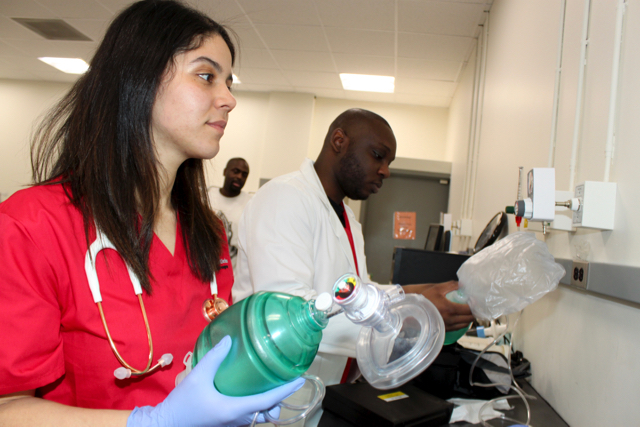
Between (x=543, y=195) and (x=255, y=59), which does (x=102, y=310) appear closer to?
(x=543, y=195)

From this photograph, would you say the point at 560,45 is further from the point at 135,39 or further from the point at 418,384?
the point at 135,39

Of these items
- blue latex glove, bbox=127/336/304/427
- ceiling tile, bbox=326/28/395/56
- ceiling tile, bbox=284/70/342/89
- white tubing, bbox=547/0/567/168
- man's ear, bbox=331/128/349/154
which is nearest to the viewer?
blue latex glove, bbox=127/336/304/427

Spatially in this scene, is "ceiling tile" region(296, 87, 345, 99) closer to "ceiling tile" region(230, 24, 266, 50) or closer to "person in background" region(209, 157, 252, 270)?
"ceiling tile" region(230, 24, 266, 50)

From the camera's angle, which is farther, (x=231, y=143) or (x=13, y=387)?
(x=231, y=143)

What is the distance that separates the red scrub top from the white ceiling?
247 cm

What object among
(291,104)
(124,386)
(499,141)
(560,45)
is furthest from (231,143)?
(124,386)

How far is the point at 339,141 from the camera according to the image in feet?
5.71

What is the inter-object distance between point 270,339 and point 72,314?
1.41ft

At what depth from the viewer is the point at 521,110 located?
194 centimetres

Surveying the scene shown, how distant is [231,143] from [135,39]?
5035mm

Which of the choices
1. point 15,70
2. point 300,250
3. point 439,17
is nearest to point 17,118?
point 15,70

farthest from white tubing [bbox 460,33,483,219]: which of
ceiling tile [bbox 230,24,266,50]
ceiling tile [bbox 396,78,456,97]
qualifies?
ceiling tile [bbox 230,24,266,50]

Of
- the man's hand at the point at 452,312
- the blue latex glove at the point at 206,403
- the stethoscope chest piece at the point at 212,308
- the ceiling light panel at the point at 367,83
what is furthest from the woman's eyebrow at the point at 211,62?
the ceiling light panel at the point at 367,83

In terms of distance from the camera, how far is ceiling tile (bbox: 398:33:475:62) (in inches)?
145
